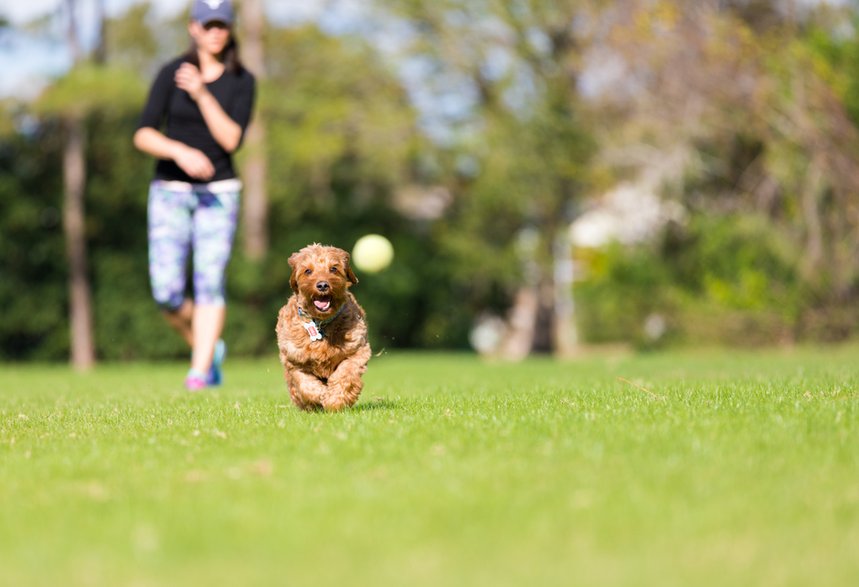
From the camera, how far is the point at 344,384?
21.3 feet

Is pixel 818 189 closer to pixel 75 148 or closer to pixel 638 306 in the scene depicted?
pixel 638 306

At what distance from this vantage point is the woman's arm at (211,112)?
867cm

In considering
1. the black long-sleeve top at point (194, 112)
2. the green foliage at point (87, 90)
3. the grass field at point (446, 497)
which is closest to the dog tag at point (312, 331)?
the grass field at point (446, 497)

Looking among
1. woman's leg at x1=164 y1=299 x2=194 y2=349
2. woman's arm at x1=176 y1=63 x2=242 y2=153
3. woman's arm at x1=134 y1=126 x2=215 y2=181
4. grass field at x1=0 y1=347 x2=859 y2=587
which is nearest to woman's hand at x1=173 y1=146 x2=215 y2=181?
woman's arm at x1=134 y1=126 x2=215 y2=181

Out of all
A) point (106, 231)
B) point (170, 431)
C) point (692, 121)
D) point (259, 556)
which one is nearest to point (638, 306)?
point (692, 121)

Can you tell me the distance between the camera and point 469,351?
91.6ft

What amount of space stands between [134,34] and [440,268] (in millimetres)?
20376

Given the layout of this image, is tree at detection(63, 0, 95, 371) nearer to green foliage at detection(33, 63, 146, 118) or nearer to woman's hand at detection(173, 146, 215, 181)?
green foliage at detection(33, 63, 146, 118)

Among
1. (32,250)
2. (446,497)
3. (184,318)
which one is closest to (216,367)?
(184,318)

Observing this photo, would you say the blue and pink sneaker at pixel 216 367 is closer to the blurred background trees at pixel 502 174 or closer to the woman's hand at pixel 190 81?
the woman's hand at pixel 190 81

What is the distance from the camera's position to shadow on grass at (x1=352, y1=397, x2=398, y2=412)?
6782mm

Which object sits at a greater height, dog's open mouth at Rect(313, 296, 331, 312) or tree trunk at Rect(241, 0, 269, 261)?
tree trunk at Rect(241, 0, 269, 261)

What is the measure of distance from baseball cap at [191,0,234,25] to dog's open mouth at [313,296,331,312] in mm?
3276

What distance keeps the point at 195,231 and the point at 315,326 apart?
2.88 m
